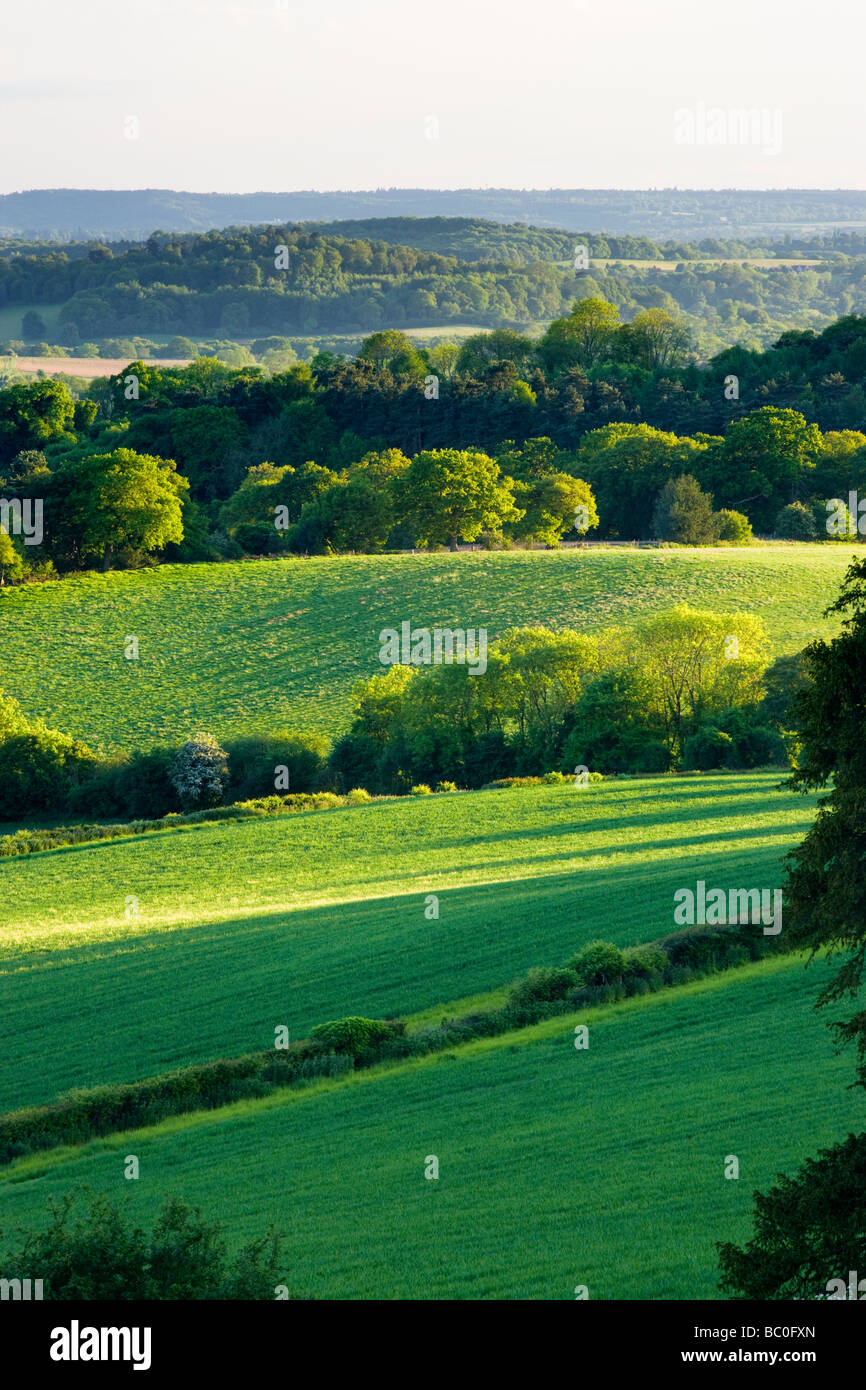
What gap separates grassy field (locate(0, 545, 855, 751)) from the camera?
6825 cm

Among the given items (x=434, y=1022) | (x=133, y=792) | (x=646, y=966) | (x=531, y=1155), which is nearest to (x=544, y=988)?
(x=646, y=966)

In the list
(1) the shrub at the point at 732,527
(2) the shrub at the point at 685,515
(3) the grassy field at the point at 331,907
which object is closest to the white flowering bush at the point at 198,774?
(3) the grassy field at the point at 331,907

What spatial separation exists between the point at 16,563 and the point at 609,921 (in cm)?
6104

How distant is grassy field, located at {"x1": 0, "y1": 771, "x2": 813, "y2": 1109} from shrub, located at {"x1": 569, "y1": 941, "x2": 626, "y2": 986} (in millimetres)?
1935

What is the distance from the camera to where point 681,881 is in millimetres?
31734

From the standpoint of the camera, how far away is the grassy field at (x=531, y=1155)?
15.5m

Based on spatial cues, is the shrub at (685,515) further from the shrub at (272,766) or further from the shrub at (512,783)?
the shrub at (512,783)

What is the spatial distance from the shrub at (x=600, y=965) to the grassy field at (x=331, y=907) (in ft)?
6.35

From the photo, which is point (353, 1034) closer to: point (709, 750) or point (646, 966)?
point (646, 966)

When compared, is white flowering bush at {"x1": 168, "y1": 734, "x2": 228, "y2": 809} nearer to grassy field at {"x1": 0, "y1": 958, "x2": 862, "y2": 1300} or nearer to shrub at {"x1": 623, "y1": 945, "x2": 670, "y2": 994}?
shrub at {"x1": 623, "y1": 945, "x2": 670, "y2": 994}

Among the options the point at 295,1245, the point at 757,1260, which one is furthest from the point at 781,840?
the point at 757,1260

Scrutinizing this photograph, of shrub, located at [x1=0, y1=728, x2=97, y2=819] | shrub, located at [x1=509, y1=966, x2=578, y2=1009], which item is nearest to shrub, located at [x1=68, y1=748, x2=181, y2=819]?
shrub, located at [x1=0, y1=728, x2=97, y2=819]

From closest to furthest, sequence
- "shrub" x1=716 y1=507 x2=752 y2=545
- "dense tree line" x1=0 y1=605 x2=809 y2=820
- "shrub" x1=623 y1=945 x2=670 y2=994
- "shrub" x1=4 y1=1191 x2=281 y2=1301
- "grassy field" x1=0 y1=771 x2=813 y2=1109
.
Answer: "shrub" x1=4 y1=1191 x2=281 y2=1301, "shrub" x1=623 y1=945 x2=670 y2=994, "grassy field" x1=0 y1=771 x2=813 y2=1109, "dense tree line" x1=0 y1=605 x2=809 y2=820, "shrub" x1=716 y1=507 x2=752 y2=545

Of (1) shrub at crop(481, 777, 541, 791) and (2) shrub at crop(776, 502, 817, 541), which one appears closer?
(1) shrub at crop(481, 777, 541, 791)
